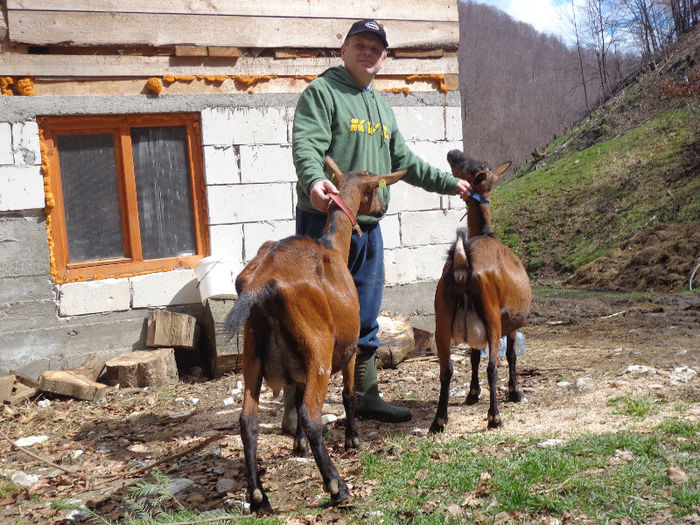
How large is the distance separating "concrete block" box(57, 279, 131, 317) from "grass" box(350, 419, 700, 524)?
11.4ft

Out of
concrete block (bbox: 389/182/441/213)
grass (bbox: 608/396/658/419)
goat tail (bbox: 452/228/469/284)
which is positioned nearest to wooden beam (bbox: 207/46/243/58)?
concrete block (bbox: 389/182/441/213)

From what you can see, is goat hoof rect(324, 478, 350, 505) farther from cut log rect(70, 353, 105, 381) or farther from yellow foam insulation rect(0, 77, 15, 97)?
yellow foam insulation rect(0, 77, 15, 97)

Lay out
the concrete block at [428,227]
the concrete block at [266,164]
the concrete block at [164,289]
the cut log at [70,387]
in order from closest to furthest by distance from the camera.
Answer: the cut log at [70,387]
the concrete block at [164,289]
the concrete block at [266,164]
the concrete block at [428,227]

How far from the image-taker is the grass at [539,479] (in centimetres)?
308

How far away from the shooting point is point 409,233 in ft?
24.5

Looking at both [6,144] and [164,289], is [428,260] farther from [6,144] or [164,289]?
[6,144]

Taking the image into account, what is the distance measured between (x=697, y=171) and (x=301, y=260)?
14783 mm

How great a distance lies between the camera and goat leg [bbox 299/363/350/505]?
3.22m

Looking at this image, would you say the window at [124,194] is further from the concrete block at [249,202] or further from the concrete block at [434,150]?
the concrete block at [434,150]

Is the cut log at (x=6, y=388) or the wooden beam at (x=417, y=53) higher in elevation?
the wooden beam at (x=417, y=53)

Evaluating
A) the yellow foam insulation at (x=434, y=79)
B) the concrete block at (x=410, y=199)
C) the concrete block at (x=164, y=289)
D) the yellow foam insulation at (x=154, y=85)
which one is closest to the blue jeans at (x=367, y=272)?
the concrete block at (x=164, y=289)

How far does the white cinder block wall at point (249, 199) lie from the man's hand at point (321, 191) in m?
3.00

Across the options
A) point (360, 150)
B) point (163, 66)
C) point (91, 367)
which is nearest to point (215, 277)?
point (91, 367)

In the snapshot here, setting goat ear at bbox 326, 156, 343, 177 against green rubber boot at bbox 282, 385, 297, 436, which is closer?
goat ear at bbox 326, 156, 343, 177
